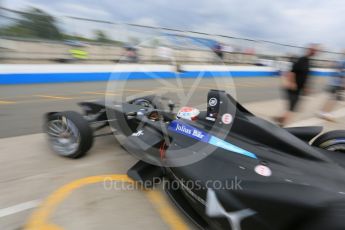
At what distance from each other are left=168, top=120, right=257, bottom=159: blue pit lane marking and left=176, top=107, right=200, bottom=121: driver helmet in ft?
0.39

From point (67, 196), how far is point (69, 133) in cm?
95

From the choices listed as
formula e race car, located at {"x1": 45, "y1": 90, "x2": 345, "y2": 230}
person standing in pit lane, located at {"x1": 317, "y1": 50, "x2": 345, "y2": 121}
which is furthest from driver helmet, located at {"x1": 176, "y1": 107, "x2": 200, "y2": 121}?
person standing in pit lane, located at {"x1": 317, "y1": 50, "x2": 345, "y2": 121}

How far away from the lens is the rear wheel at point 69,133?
394cm

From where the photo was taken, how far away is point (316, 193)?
237 cm

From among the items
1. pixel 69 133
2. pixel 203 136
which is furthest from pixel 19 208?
pixel 203 136

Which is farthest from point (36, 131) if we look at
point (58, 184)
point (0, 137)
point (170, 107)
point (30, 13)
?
point (30, 13)

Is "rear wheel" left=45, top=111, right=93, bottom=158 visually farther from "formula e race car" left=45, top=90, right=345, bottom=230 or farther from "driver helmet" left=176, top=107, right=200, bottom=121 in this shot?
"driver helmet" left=176, top=107, right=200, bottom=121

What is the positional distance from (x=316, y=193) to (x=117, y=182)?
7.10ft

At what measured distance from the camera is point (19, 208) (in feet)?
10.2

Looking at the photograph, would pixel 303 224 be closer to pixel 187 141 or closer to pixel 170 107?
pixel 187 141

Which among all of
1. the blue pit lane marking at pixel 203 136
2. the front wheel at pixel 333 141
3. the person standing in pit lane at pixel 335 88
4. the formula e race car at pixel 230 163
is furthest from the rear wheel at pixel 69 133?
the person standing in pit lane at pixel 335 88

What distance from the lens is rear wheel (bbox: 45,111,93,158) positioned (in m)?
3.94

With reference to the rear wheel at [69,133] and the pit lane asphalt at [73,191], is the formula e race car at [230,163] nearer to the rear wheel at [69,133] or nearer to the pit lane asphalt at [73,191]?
the rear wheel at [69,133]

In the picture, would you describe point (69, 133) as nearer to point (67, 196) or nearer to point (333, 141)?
point (67, 196)
